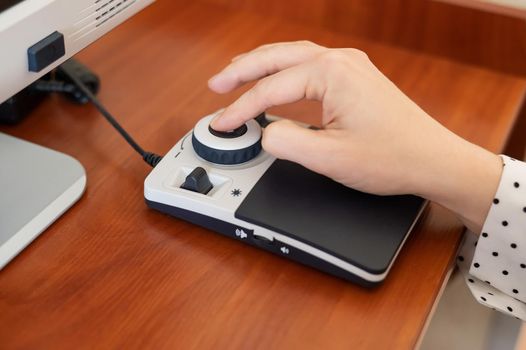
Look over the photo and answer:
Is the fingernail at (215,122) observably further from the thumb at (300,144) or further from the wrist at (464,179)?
the wrist at (464,179)

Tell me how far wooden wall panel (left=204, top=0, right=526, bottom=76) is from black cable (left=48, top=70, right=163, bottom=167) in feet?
0.92

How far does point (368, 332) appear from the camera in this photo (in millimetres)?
469

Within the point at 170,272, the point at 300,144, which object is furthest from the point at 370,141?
the point at 170,272

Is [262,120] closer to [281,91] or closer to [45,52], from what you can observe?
[281,91]

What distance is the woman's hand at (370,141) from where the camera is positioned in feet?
1.65

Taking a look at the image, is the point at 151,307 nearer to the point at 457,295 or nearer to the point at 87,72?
the point at 87,72

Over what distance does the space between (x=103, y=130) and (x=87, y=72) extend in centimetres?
8

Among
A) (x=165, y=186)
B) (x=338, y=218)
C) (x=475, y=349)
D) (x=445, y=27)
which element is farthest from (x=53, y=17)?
(x=475, y=349)

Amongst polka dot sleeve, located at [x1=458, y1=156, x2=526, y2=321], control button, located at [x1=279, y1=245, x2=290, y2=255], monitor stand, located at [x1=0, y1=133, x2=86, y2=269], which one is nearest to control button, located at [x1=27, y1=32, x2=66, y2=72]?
monitor stand, located at [x1=0, y1=133, x2=86, y2=269]

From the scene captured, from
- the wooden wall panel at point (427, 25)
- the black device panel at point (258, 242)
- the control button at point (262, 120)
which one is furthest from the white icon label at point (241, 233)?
the wooden wall panel at point (427, 25)

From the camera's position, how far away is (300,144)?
1.66ft

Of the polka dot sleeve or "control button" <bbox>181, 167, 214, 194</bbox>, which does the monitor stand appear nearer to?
"control button" <bbox>181, 167, 214, 194</bbox>

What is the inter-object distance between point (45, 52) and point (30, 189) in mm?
140

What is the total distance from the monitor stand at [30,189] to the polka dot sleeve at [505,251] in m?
0.35
